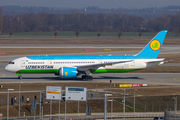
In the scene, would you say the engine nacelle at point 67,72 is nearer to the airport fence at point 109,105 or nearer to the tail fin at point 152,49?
the airport fence at point 109,105

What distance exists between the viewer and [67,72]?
201 feet

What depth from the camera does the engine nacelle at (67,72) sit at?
61203 millimetres

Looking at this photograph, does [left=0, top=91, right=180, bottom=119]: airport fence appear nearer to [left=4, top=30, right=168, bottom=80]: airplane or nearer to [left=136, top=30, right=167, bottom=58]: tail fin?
[left=4, top=30, right=168, bottom=80]: airplane

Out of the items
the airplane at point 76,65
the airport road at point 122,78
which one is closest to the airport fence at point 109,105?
the airport road at point 122,78

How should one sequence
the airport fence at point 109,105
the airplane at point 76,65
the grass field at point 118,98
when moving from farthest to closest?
the airplane at point 76,65, the grass field at point 118,98, the airport fence at point 109,105

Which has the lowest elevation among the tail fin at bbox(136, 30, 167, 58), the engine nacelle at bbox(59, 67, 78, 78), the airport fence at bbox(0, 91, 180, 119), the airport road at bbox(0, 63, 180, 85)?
the airport fence at bbox(0, 91, 180, 119)

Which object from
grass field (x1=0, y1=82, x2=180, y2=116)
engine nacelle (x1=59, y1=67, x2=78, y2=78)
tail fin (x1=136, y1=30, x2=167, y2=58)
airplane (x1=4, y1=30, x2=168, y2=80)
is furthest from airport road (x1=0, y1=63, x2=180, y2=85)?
tail fin (x1=136, y1=30, x2=167, y2=58)

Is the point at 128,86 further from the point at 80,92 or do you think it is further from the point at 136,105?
the point at 80,92

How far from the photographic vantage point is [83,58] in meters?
64.8

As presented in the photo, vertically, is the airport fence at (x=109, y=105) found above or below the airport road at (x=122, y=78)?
below

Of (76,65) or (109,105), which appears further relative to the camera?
(76,65)

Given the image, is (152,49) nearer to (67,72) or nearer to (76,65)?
(76,65)

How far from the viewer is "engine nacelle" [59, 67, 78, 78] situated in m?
61.2

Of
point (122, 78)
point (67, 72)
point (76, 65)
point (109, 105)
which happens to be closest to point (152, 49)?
point (122, 78)
